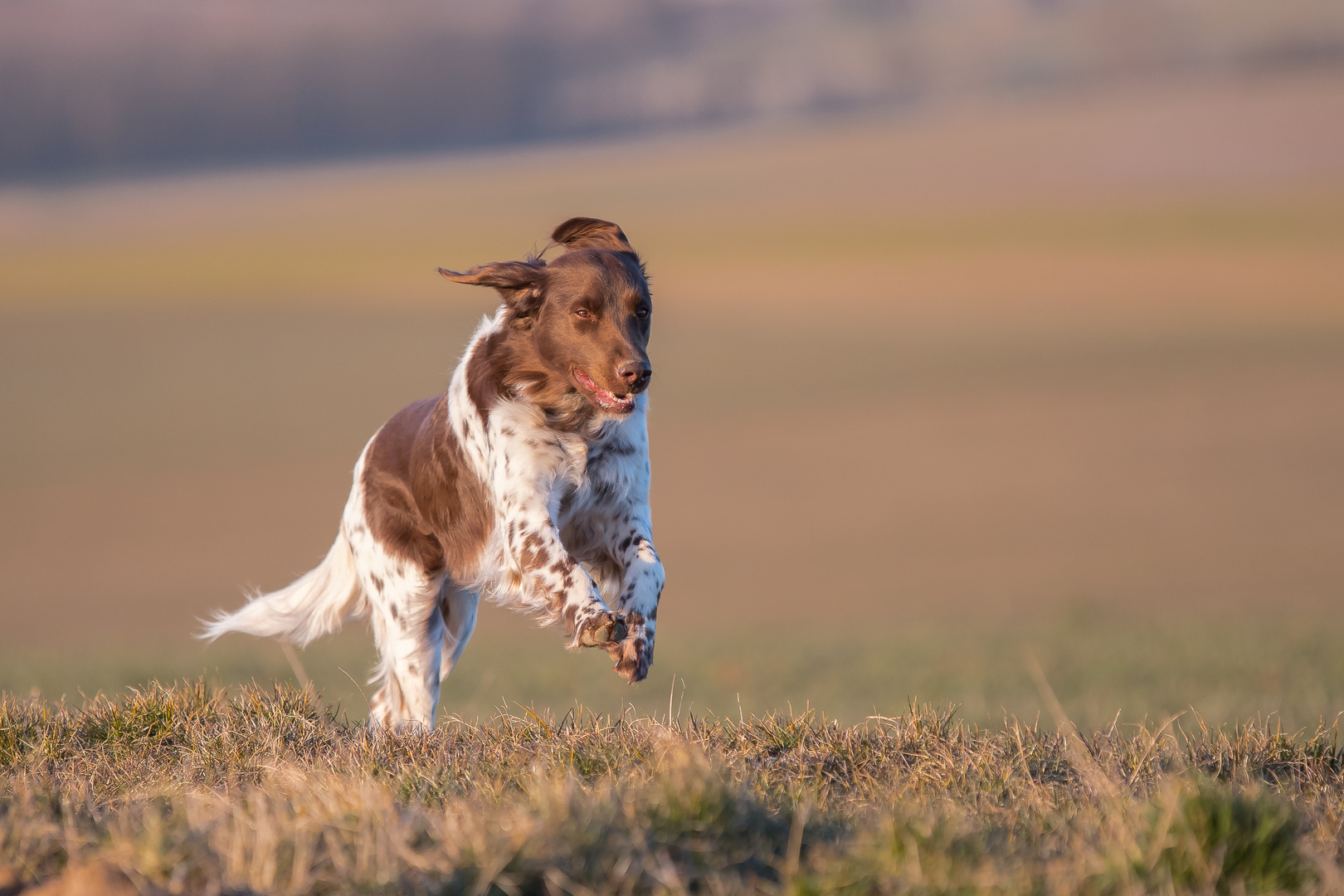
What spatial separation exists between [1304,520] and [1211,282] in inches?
881

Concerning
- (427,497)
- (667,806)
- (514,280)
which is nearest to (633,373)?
(514,280)

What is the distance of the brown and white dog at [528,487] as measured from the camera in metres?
4.93

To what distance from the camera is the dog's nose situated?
191 inches

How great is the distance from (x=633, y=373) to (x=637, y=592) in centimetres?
80

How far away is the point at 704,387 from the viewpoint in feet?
113

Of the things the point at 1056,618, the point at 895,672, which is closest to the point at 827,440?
the point at 1056,618

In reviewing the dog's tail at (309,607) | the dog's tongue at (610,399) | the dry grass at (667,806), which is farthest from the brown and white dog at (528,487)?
the dry grass at (667,806)

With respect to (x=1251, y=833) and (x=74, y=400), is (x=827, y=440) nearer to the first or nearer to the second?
(x=74, y=400)

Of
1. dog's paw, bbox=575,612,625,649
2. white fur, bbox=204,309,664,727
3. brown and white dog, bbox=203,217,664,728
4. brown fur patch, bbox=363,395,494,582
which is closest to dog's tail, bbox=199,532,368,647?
white fur, bbox=204,309,664,727

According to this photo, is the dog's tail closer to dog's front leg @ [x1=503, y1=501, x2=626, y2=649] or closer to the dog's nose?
dog's front leg @ [x1=503, y1=501, x2=626, y2=649]

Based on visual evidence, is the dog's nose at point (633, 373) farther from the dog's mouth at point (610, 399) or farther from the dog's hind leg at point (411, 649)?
the dog's hind leg at point (411, 649)

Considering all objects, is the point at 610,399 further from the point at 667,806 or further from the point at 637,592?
the point at 667,806

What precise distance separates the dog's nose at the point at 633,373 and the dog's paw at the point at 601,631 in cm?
83

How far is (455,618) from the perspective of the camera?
19.3ft
